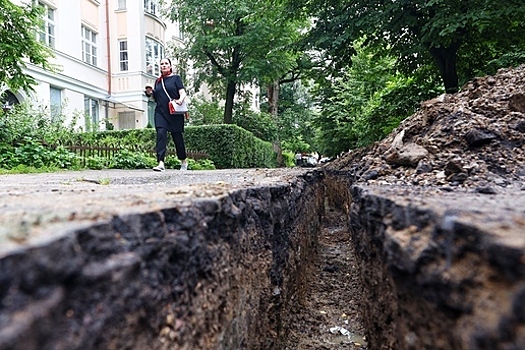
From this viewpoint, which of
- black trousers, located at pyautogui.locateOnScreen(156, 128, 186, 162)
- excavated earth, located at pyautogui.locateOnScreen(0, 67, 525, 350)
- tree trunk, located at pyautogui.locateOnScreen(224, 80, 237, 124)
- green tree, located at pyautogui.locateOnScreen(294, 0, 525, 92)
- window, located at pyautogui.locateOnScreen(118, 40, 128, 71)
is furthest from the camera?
window, located at pyautogui.locateOnScreen(118, 40, 128, 71)

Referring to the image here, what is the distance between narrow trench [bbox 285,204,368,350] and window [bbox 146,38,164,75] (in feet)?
49.2

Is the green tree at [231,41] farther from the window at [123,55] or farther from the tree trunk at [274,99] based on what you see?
the tree trunk at [274,99]

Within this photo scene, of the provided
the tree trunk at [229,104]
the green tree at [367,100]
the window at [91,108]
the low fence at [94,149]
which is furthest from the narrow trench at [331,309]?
the window at [91,108]

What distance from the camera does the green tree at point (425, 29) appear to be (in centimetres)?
438

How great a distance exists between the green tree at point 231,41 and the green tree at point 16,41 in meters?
7.65

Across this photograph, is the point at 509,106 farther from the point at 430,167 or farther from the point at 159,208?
the point at 159,208

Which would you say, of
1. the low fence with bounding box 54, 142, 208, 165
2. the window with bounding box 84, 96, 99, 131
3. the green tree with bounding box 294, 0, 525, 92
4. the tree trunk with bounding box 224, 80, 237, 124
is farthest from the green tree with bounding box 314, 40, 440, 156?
the window with bounding box 84, 96, 99, 131

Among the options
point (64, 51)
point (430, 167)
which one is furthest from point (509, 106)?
point (64, 51)

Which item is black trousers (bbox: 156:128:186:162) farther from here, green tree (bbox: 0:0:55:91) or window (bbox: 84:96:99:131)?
window (bbox: 84:96:99:131)

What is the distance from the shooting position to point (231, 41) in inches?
578

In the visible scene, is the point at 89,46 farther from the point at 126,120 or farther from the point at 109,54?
the point at 126,120

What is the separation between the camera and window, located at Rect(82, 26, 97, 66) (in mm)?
15539

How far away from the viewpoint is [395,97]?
21.3 feet

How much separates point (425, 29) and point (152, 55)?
15.3 meters
